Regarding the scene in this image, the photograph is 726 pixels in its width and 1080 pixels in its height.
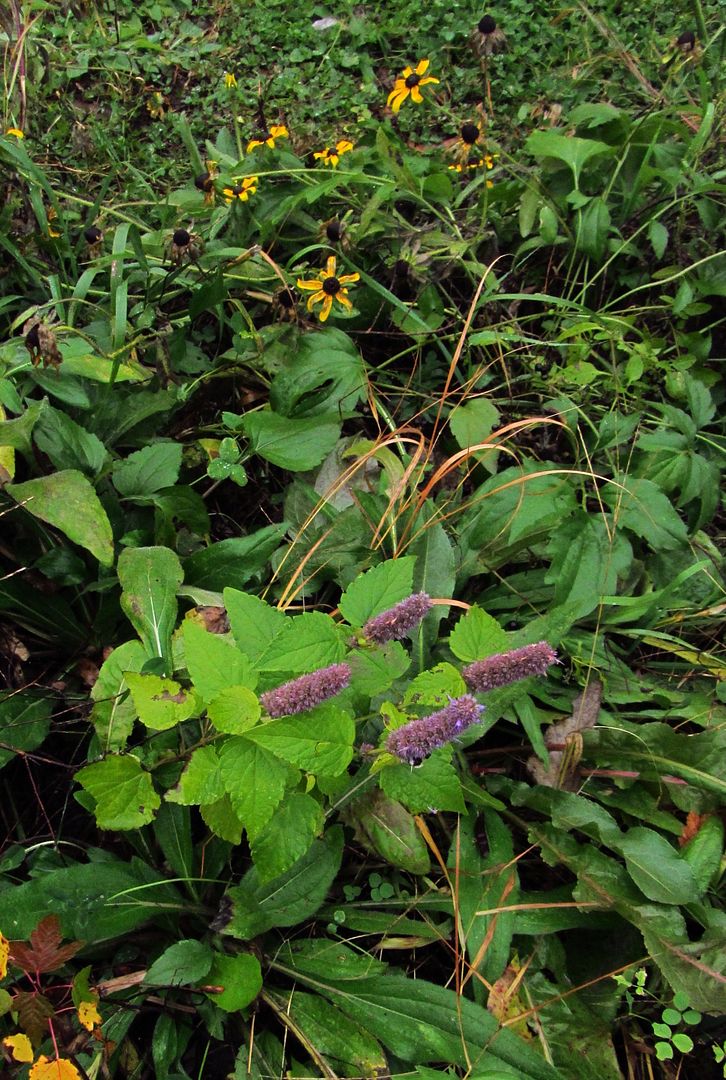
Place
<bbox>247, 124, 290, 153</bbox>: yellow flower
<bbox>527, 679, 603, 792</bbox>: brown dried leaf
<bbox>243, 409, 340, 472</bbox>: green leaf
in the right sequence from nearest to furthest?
<bbox>527, 679, 603, 792</bbox>: brown dried leaf, <bbox>243, 409, 340, 472</bbox>: green leaf, <bbox>247, 124, 290, 153</bbox>: yellow flower

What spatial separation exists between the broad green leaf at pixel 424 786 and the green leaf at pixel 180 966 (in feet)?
1.66

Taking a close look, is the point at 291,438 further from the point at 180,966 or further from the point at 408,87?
the point at 408,87

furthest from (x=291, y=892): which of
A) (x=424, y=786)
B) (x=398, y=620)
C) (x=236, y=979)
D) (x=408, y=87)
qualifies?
(x=408, y=87)

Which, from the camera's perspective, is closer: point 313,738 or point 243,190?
point 313,738

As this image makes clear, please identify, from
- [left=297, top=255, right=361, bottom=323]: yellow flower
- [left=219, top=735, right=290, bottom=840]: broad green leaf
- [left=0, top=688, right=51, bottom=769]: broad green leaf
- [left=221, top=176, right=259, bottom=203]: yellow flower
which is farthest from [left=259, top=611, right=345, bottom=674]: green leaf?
[left=221, top=176, right=259, bottom=203]: yellow flower

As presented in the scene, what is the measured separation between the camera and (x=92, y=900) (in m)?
1.37

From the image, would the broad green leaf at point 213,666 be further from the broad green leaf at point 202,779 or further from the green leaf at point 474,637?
the green leaf at point 474,637

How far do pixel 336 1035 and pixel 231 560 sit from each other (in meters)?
0.95

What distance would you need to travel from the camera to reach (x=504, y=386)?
222 centimetres

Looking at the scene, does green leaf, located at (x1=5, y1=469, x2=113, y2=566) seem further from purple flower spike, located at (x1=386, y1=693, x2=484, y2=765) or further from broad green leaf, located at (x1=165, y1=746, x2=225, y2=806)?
purple flower spike, located at (x1=386, y1=693, x2=484, y2=765)

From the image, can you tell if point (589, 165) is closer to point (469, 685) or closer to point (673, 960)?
A: point (469, 685)

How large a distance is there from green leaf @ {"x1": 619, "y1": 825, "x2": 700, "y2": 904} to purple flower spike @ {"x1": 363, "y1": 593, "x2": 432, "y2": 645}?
75 cm

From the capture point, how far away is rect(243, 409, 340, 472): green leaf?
1.94 metres

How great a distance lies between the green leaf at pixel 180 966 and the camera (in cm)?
131
